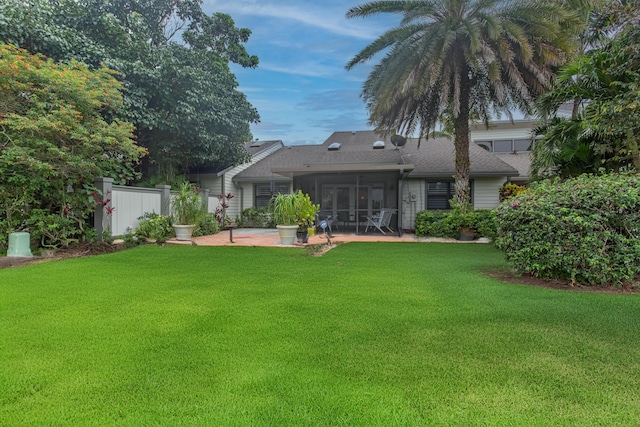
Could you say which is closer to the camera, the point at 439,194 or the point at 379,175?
the point at 439,194

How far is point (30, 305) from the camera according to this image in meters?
3.97

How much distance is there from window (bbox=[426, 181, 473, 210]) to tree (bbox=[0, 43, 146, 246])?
36.3ft

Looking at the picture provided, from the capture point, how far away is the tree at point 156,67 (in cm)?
1047

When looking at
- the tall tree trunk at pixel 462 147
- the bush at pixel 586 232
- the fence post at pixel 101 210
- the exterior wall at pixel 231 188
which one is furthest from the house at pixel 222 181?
the bush at pixel 586 232

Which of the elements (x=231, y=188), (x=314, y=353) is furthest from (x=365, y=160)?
(x=314, y=353)

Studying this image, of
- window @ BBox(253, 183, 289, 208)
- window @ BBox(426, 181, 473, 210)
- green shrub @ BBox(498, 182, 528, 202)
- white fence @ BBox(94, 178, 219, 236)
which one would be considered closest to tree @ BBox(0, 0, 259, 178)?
window @ BBox(253, 183, 289, 208)

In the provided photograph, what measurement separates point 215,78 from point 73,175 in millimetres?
7438

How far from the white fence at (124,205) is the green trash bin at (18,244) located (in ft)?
5.39

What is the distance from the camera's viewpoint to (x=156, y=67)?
42.1 feet

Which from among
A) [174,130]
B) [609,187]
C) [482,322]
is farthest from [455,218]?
[174,130]

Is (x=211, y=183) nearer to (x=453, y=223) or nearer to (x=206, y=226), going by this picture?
(x=206, y=226)

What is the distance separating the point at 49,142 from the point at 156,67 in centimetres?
636

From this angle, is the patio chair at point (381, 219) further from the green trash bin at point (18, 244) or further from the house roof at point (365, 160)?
the green trash bin at point (18, 244)

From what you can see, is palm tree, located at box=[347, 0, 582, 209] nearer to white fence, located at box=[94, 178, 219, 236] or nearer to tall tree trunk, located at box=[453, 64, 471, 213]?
tall tree trunk, located at box=[453, 64, 471, 213]
